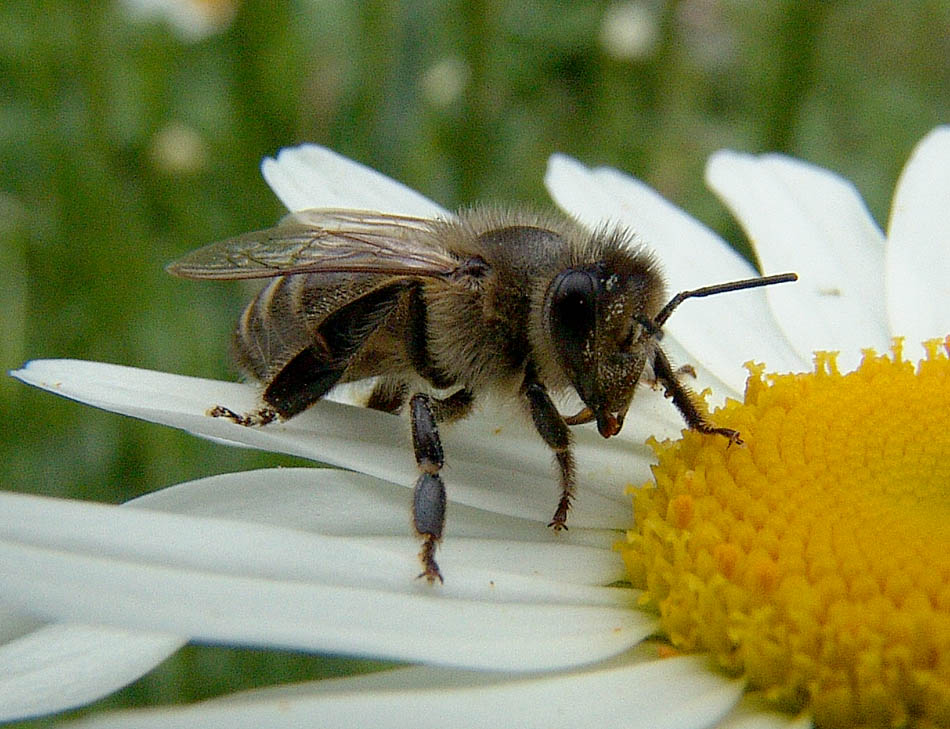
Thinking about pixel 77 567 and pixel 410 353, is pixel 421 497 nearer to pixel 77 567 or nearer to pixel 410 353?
pixel 410 353

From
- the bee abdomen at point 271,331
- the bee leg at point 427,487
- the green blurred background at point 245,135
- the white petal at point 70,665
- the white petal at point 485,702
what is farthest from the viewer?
the green blurred background at point 245,135

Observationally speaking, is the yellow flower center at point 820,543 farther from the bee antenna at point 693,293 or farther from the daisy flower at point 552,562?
the bee antenna at point 693,293

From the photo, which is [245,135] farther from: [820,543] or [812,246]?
[820,543]

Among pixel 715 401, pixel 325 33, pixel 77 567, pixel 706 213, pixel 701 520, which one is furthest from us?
pixel 325 33

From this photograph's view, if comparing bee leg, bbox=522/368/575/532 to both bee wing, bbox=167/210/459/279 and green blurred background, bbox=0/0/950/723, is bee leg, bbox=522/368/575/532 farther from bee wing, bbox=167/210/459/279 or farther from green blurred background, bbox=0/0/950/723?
green blurred background, bbox=0/0/950/723

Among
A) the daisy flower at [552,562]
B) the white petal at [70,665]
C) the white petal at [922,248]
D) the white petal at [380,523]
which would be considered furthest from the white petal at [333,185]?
the white petal at [70,665]

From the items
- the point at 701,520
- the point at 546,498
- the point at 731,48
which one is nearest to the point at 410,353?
the point at 546,498
